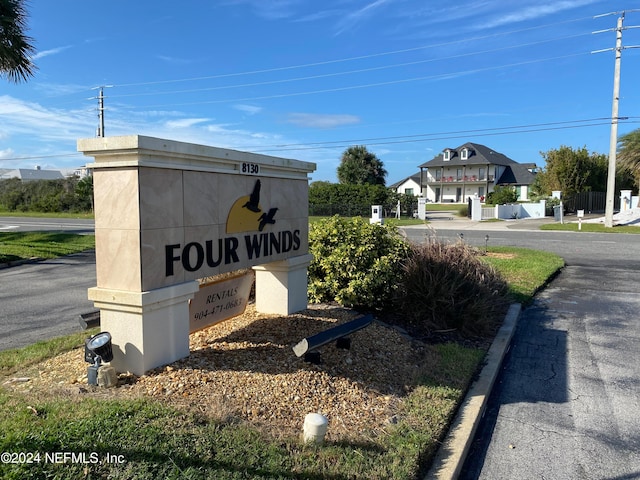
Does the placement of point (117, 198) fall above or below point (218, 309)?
above

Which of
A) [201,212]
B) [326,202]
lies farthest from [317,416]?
[326,202]

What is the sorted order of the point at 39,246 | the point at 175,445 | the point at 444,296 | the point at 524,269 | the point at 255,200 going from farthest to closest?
the point at 39,246 < the point at 524,269 < the point at 444,296 < the point at 255,200 < the point at 175,445

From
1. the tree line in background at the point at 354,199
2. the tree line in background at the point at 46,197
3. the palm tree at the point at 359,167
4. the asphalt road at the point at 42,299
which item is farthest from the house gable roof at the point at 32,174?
the asphalt road at the point at 42,299

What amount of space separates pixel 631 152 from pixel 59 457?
4812cm

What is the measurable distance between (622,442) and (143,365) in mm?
4085

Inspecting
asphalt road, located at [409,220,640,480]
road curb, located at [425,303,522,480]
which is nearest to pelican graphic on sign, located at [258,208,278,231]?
road curb, located at [425,303,522,480]

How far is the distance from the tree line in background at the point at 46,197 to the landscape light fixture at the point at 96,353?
151 feet

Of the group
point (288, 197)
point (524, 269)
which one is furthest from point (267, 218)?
point (524, 269)

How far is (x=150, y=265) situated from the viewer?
4020mm

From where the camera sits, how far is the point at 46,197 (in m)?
50.2

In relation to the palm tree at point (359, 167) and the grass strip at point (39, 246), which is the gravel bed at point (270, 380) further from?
the palm tree at point (359, 167)

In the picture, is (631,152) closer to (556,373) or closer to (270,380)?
(556,373)

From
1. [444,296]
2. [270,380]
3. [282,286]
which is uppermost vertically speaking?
[282,286]

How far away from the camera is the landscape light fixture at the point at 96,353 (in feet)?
12.8
